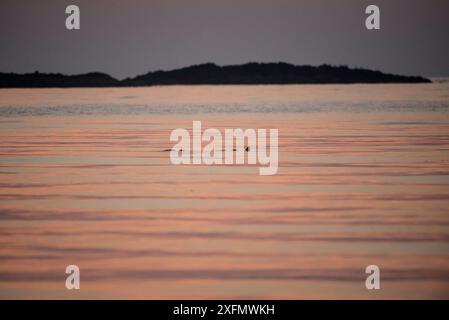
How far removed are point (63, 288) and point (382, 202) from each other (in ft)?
17.8

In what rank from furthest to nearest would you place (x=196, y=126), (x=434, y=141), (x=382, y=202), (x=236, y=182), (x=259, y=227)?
(x=196, y=126)
(x=434, y=141)
(x=236, y=182)
(x=382, y=202)
(x=259, y=227)

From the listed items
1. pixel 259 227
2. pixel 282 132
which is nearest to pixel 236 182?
pixel 259 227

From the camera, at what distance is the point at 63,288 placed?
779 centimetres

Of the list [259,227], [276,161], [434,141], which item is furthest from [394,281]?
[434,141]

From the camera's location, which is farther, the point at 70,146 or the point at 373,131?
the point at 373,131

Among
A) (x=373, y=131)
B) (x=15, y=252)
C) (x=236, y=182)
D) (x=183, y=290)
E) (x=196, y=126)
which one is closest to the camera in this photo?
(x=183, y=290)

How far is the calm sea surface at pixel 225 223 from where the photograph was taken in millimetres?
7961

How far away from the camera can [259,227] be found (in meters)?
10.3

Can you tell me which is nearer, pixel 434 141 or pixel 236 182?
pixel 236 182

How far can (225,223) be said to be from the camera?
10500 millimetres

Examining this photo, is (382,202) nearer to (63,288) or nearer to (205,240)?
(205,240)

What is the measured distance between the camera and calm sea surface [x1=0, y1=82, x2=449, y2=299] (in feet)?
26.1

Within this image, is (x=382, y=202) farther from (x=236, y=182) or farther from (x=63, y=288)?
(x=63, y=288)

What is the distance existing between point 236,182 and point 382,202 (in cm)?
286
